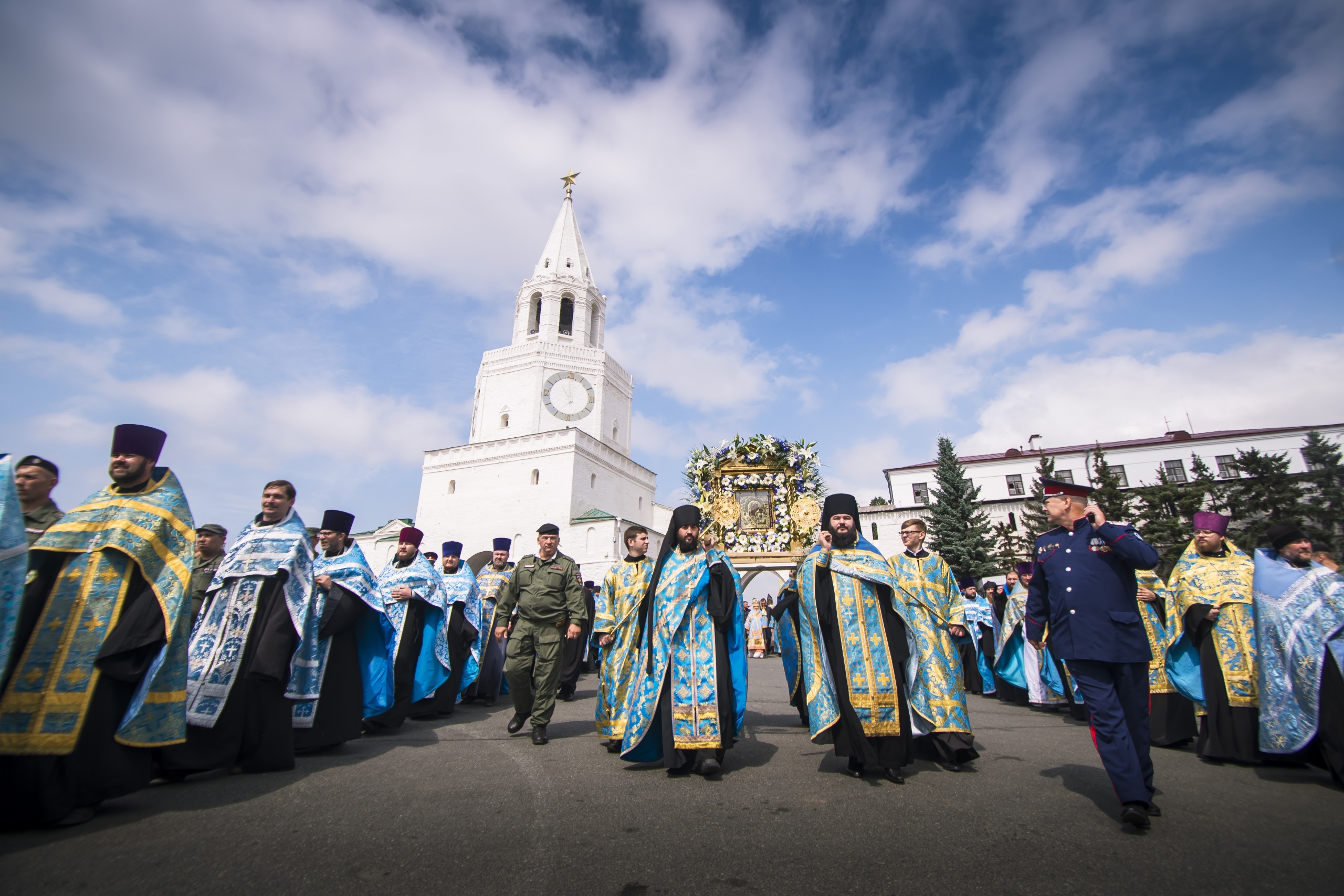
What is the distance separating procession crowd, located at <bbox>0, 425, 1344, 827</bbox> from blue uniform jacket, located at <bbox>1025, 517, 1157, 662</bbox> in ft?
0.04

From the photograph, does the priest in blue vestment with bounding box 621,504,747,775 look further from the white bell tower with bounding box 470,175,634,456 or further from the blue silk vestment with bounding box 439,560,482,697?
the white bell tower with bounding box 470,175,634,456

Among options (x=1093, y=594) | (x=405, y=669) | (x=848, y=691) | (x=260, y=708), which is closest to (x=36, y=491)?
(x=260, y=708)

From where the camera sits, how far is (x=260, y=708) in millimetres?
4883

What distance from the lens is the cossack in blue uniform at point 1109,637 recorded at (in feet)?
12.1

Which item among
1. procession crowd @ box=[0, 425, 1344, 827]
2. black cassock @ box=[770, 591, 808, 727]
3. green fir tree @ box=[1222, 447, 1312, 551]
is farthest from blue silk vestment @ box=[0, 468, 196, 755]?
green fir tree @ box=[1222, 447, 1312, 551]

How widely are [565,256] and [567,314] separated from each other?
12.6 feet

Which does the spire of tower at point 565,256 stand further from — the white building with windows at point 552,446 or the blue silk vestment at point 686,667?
the blue silk vestment at point 686,667

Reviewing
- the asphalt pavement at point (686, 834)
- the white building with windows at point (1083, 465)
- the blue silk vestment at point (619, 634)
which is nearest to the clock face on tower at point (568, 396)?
the white building with windows at point (1083, 465)

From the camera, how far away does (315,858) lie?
9.96ft

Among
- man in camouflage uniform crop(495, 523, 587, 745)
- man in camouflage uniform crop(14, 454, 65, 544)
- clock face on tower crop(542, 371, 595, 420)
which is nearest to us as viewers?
man in camouflage uniform crop(14, 454, 65, 544)

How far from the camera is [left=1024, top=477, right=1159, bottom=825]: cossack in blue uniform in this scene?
12.1 ft

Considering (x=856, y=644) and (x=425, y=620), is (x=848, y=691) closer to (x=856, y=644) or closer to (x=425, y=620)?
(x=856, y=644)

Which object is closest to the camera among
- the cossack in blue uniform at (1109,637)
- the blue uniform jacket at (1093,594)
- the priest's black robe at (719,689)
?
the cossack in blue uniform at (1109,637)

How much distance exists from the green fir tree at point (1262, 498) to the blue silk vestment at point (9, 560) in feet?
113
